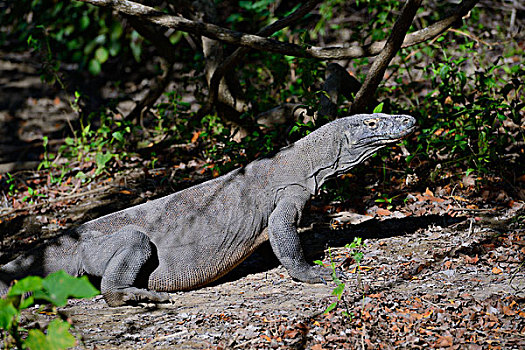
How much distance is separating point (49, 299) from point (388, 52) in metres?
4.10

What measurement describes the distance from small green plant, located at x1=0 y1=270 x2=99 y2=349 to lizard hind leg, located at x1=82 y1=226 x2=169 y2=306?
1775mm

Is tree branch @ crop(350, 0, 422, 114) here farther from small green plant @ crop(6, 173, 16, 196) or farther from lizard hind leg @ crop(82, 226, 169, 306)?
small green plant @ crop(6, 173, 16, 196)

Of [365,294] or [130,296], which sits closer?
[365,294]

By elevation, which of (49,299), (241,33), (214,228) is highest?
(241,33)

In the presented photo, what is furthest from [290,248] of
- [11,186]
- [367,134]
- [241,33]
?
[11,186]

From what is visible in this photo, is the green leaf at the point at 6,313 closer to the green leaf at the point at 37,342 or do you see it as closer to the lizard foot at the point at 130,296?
the green leaf at the point at 37,342

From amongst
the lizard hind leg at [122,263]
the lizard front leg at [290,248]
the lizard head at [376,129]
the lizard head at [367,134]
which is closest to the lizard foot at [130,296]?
the lizard hind leg at [122,263]

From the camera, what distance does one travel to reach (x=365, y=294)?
168 inches

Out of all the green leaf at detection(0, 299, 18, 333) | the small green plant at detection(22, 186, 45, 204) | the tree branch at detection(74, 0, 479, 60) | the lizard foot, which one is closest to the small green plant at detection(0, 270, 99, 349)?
the green leaf at detection(0, 299, 18, 333)

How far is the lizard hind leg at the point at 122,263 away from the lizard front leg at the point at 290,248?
3.35 ft

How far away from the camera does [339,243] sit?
558cm

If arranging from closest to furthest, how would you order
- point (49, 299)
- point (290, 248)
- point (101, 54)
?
point (49, 299), point (290, 248), point (101, 54)

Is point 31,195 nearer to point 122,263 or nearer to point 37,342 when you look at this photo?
point 122,263

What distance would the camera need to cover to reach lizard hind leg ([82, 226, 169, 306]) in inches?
179
